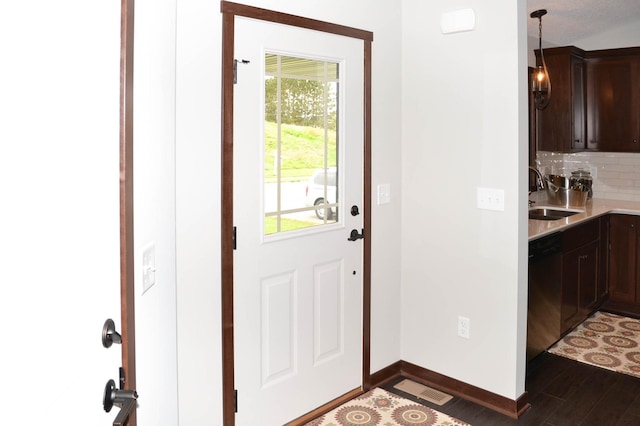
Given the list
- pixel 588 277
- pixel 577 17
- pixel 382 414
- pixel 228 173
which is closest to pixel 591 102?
pixel 577 17

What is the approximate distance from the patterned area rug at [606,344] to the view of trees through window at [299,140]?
2153 mm

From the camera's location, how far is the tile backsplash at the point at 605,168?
17.4ft

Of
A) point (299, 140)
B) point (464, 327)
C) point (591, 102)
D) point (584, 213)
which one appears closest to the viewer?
point (299, 140)

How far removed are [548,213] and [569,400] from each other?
196 centimetres

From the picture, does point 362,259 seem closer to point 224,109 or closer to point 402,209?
point 402,209

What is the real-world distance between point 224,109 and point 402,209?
1.45 m

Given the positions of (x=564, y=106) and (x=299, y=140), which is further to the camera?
(x=564, y=106)

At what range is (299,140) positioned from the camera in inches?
110

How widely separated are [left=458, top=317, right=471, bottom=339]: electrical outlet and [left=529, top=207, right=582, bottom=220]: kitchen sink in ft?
5.44

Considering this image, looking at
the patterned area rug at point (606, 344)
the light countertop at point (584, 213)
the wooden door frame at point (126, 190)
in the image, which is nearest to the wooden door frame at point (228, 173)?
the wooden door frame at point (126, 190)

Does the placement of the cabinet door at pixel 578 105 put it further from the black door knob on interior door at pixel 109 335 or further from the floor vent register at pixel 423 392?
the black door knob on interior door at pixel 109 335

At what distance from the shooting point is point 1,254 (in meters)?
0.72

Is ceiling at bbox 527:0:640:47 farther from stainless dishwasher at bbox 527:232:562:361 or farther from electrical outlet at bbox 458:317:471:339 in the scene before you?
electrical outlet at bbox 458:317:471:339

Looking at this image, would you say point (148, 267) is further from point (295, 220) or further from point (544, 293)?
point (544, 293)
